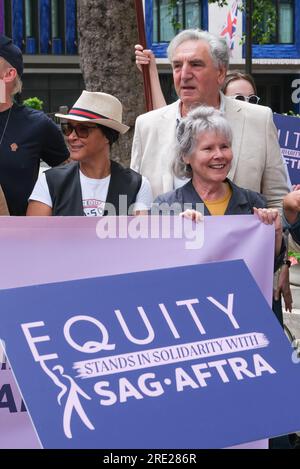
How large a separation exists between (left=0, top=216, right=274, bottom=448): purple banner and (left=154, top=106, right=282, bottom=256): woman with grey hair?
27 centimetres

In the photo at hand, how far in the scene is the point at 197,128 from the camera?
4168mm

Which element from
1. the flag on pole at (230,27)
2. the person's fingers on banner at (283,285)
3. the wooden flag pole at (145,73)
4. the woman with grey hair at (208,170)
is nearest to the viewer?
the woman with grey hair at (208,170)

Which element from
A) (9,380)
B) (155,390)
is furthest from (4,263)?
(155,390)

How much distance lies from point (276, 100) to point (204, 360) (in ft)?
134

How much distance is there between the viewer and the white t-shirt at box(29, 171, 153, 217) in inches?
167

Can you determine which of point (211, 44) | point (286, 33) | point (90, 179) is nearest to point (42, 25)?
point (286, 33)

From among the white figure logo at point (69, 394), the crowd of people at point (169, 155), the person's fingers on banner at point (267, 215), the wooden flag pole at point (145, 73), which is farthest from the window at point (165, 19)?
the white figure logo at point (69, 394)

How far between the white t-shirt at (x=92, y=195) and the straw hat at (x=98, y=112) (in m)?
0.26

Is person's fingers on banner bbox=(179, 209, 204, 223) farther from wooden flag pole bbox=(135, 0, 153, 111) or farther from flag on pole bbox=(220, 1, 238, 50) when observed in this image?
flag on pole bbox=(220, 1, 238, 50)

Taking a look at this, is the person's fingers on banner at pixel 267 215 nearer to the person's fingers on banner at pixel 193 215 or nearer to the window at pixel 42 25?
the person's fingers on banner at pixel 193 215

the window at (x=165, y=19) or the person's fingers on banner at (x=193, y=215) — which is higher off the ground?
the window at (x=165, y=19)

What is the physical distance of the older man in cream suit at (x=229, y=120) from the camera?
4621mm

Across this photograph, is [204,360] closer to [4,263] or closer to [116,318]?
[116,318]
